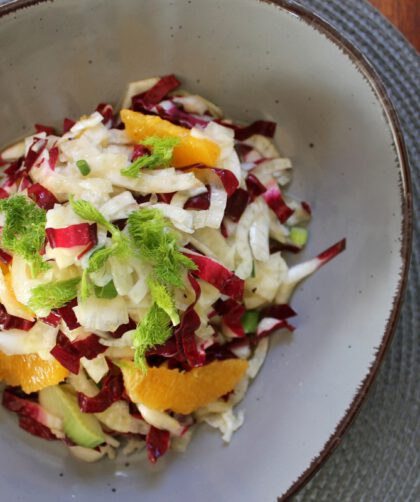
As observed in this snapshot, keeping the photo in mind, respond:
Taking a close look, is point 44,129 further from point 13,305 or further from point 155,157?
point 13,305

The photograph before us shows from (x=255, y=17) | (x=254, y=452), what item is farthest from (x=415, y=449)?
(x=255, y=17)

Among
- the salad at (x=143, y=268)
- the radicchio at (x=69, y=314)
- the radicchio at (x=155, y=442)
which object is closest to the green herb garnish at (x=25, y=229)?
the salad at (x=143, y=268)

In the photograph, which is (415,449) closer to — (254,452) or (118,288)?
(254,452)

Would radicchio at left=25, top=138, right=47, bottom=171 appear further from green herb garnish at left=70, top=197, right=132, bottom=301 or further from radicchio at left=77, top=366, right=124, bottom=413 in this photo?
radicchio at left=77, top=366, right=124, bottom=413

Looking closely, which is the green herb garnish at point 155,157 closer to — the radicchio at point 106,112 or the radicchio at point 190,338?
the radicchio at point 106,112

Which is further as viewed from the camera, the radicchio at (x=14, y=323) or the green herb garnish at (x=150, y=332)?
the radicchio at (x=14, y=323)

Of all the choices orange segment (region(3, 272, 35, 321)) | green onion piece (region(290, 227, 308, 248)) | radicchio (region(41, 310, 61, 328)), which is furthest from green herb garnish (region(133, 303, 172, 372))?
green onion piece (region(290, 227, 308, 248))

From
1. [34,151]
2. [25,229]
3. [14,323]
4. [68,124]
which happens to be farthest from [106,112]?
[14,323]
